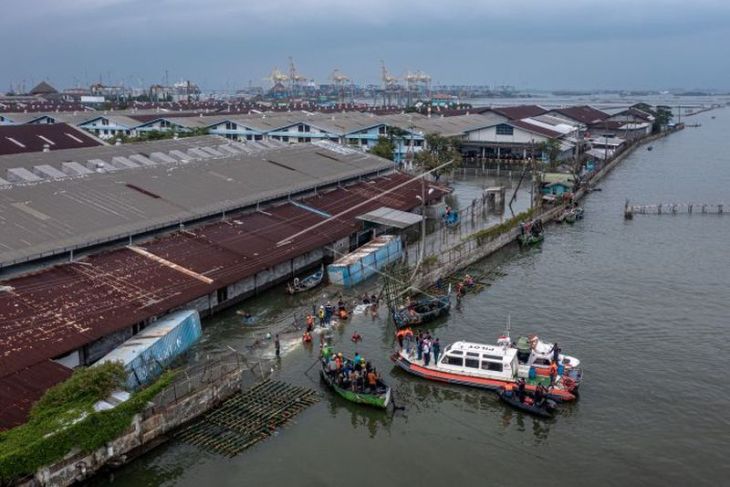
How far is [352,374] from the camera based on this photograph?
75.5 ft

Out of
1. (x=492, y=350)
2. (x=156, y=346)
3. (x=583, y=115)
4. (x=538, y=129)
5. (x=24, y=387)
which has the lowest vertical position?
(x=492, y=350)

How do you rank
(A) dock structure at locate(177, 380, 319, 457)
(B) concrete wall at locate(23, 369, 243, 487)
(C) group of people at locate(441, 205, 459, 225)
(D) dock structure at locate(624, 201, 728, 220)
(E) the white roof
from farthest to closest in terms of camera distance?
(D) dock structure at locate(624, 201, 728, 220)
(C) group of people at locate(441, 205, 459, 225)
(E) the white roof
(A) dock structure at locate(177, 380, 319, 457)
(B) concrete wall at locate(23, 369, 243, 487)

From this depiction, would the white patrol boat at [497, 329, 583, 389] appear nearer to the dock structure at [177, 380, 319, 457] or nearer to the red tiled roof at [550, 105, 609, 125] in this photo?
the dock structure at [177, 380, 319, 457]

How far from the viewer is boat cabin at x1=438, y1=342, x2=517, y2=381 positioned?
2389 cm

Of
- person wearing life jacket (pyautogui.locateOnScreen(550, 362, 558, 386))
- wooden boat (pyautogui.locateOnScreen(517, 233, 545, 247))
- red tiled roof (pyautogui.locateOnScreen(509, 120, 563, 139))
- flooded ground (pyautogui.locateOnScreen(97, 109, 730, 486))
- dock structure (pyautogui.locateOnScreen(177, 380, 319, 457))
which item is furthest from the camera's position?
red tiled roof (pyautogui.locateOnScreen(509, 120, 563, 139))

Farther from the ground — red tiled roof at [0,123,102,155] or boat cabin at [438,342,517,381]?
red tiled roof at [0,123,102,155]

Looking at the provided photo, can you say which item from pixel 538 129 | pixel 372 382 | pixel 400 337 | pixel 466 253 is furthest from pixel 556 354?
pixel 538 129

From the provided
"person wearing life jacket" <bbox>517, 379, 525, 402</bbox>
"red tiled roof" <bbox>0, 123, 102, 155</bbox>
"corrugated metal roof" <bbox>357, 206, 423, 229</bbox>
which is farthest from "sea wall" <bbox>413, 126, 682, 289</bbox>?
"red tiled roof" <bbox>0, 123, 102, 155</bbox>

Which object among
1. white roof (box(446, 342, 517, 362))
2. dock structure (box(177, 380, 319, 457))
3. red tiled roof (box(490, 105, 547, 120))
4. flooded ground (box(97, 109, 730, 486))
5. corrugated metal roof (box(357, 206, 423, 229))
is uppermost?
red tiled roof (box(490, 105, 547, 120))

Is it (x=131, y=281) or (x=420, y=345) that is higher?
(x=131, y=281)

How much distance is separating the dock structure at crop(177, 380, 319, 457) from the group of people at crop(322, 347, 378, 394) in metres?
1.01

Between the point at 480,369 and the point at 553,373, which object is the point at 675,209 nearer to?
the point at 553,373

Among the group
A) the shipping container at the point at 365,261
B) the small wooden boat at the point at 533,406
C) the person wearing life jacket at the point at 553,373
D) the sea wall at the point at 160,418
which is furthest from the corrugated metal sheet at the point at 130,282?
the person wearing life jacket at the point at 553,373

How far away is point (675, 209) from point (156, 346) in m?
45.3
